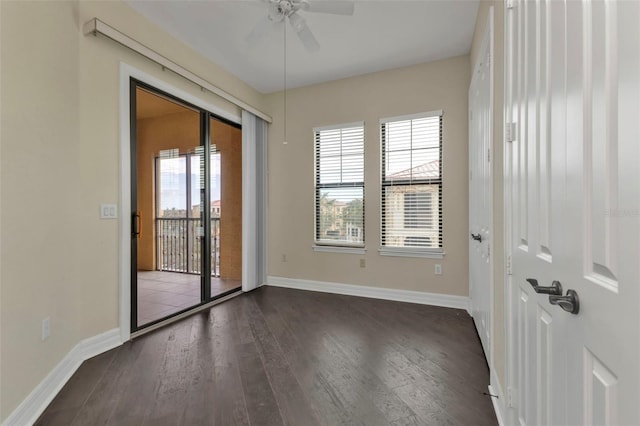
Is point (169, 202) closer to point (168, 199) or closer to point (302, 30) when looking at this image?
point (168, 199)

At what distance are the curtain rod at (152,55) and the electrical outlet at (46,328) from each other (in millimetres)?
2164

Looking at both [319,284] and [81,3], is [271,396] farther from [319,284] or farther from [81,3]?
[81,3]

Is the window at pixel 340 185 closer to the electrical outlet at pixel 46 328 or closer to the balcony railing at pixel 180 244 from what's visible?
the balcony railing at pixel 180 244

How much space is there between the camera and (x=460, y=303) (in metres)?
3.62

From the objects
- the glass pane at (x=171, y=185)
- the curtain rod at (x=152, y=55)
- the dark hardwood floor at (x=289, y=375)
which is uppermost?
the curtain rod at (x=152, y=55)

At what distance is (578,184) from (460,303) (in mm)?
3208

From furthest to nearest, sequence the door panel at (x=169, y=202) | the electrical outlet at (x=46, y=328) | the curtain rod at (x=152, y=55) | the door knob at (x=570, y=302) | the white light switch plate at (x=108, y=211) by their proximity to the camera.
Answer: the door panel at (x=169, y=202)
the white light switch plate at (x=108, y=211)
the curtain rod at (x=152, y=55)
the electrical outlet at (x=46, y=328)
the door knob at (x=570, y=302)

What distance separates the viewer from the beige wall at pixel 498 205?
1740mm

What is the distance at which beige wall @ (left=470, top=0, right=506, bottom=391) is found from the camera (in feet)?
5.71

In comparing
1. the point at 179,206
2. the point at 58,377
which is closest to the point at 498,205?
the point at 58,377

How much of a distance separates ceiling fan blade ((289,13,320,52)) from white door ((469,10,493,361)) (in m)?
1.35

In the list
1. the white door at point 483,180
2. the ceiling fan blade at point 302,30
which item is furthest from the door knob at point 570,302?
the ceiling fan blade at point 302,30

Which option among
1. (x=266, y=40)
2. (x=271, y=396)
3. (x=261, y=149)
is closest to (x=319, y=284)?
(x=261, y=149)

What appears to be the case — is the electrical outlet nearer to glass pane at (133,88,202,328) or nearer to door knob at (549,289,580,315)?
glass pane at (133,88,202,328)
